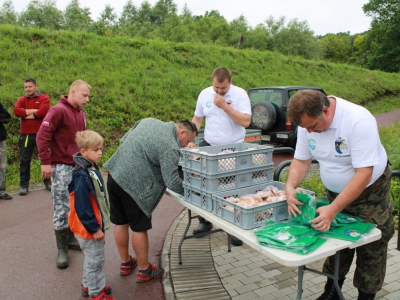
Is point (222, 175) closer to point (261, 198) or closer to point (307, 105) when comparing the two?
point (261, 198)

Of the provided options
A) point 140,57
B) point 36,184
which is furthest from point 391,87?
point 36,184

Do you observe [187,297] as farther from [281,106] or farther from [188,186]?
[281,106]

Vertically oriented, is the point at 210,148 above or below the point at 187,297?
above

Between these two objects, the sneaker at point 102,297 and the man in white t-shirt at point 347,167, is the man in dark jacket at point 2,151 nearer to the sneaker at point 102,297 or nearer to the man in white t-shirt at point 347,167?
the sneaker at point 102,297

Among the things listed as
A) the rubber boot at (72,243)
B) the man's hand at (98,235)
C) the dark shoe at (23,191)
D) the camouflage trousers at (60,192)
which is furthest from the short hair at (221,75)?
the dark shoe at (23,191)

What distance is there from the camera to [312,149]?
9.23 feet

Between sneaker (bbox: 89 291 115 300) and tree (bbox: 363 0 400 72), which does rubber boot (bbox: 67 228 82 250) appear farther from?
tree (bbox: 363 0 400 72)

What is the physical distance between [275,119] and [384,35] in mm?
36902

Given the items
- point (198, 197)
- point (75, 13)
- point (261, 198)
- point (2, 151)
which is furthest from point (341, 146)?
point (75, 13)

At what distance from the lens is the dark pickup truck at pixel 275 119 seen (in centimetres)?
977

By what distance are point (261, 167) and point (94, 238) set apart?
1637 millimetres

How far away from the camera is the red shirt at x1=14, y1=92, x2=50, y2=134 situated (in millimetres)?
6770

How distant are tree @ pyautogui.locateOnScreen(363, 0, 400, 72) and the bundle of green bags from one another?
138 feet

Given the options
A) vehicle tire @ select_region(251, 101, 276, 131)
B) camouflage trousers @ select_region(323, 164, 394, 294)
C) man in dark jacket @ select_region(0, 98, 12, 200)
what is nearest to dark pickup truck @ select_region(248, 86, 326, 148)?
vehicle tire @ select_region(251, 101, 276, 131)
